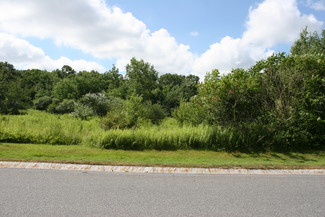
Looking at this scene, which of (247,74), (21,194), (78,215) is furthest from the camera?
(247,74)

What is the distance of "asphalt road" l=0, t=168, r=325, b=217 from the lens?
402cm

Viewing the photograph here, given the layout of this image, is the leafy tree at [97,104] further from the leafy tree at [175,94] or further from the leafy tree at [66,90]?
the leafy tree at [66,90]

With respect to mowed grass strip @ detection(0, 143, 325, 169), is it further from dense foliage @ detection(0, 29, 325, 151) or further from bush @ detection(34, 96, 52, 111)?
bush @ detection(34, 96, 52, 111)

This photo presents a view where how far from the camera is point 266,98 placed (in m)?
11.8

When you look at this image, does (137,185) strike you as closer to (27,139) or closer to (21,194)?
(21,194)

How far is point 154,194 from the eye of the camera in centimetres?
484

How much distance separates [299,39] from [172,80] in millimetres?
47327

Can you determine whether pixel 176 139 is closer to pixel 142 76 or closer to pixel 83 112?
pixel 83 112

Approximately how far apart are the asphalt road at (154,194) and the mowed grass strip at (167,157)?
1.30 m

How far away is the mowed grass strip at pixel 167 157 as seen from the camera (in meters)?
7.80

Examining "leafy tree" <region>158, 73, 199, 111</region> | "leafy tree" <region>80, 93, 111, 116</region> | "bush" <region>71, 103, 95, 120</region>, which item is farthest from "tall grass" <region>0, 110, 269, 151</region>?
"leafy tree" <region>158, 73, 199, 111</region>

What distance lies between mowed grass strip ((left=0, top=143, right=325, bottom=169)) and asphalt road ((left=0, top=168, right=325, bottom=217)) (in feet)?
4.25

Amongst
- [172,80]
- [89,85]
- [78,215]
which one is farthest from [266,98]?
[172,80]

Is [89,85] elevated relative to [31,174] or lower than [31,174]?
elevated
